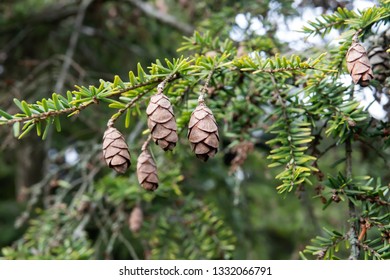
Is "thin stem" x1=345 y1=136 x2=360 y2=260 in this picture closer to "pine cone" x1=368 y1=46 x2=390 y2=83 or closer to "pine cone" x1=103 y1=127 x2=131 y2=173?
"pine cone" x1=368 y1=46 x2=390 y2=83

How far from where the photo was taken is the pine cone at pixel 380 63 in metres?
1.04

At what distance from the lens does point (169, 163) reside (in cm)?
187

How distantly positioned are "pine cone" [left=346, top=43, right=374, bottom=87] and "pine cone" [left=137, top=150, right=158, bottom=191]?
1.44ft

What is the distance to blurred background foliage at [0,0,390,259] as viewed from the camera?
1627 millimetres

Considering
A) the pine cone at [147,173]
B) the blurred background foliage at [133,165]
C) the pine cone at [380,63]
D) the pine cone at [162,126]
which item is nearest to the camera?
the pine cone at [162,126]

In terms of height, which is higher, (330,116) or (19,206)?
(19,206)

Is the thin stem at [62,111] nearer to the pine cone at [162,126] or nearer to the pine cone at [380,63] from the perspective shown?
the pine cone at [162,126]

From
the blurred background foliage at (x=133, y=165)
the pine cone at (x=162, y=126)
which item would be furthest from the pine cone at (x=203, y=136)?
the blurred background foliage at (x=133, y=165)

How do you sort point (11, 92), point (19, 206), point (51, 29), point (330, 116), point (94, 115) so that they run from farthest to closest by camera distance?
point (19, 206) → point (51, 29) → point (94, 115) → point (11, 92) → point (330, 116)

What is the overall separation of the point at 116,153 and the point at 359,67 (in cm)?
50

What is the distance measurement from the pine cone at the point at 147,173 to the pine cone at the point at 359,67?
440 mm
